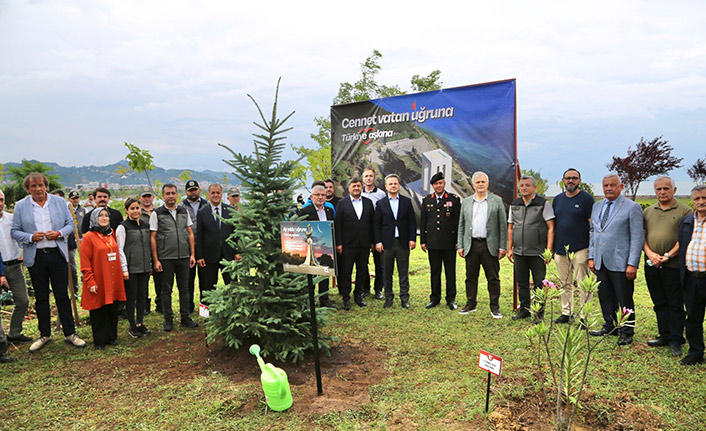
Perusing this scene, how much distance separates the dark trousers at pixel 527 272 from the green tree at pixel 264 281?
3383 millimetres

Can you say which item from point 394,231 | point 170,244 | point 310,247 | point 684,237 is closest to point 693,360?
point 684,237

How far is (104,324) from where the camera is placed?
18.8ft

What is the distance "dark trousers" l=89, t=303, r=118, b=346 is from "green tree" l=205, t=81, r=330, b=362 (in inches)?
72.1

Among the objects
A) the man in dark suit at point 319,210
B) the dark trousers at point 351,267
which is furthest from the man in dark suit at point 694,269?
the man in dark suit at point 319,210

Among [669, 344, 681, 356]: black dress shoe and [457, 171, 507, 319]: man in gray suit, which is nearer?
[669, 344, 681, 356]: black dress shoe

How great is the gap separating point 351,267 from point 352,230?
725 mm

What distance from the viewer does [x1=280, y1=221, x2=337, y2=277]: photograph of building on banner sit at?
13.0 ft

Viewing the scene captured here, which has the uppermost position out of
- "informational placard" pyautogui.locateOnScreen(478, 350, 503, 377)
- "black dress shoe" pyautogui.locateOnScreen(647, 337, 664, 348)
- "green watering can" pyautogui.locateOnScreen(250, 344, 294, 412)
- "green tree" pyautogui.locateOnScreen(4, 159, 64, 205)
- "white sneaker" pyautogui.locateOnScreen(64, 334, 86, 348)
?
"green tree" pyautogui.locateOnScreen(4, 159, 64, 205)

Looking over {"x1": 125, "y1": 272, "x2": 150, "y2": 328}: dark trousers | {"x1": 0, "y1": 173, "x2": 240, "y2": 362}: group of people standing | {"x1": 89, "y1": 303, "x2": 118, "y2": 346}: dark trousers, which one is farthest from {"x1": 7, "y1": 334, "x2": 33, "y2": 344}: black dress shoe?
{"x1": 125, "y1": 272, "x2": 150, "y2": 328}: dark trousers

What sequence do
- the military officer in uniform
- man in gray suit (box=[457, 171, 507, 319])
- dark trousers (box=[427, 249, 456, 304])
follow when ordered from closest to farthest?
man in gray suit (box=[457, 171, 507, 319]) → the military officer in uniform → dark trousers (box=[427, 249, 456, 304])

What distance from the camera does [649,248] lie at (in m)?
5.23

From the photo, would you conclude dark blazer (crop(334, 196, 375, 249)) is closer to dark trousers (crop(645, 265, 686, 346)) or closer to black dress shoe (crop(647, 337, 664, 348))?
dark trousers (crop(645, 265, 686, 346))

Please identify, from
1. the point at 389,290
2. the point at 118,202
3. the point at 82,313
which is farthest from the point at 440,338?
the point at 118,202

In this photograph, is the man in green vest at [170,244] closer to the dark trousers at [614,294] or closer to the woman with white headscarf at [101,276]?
the woman with white headscarf at [101,276]
